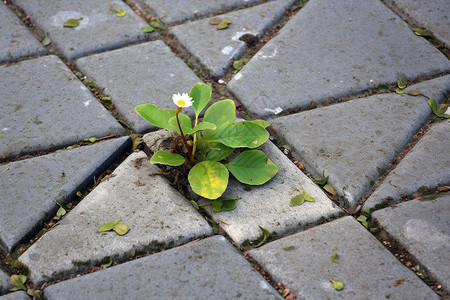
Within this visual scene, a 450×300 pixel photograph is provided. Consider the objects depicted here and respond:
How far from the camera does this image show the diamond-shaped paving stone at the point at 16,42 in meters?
2.09

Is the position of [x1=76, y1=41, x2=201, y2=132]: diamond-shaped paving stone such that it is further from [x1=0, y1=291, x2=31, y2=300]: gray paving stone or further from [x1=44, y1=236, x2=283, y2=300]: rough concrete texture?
[x1=0, y1=291, x2=31, y2=300]: gray paving stone

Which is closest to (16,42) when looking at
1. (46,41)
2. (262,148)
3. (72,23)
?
(46,41)

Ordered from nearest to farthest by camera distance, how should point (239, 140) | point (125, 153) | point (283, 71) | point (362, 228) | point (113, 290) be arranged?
point (113, 290)
point (362, 228)
point (239, 140)
point (125, 153)
point (283, 71)

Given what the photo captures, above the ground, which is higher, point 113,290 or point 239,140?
point 239,140

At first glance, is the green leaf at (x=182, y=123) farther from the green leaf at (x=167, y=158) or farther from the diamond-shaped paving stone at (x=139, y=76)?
the diamond-shaped paving stone at (x=139, y=76)

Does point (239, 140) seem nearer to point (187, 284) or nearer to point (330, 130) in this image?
point (330, 130)

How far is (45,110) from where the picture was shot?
1819 millimetres

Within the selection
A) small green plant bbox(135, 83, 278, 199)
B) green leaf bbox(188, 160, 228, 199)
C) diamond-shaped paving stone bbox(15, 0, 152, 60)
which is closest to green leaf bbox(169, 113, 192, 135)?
small green plant bbox(135, 83, 278, 199)

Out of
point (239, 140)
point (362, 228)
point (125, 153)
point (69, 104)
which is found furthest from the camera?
point (69, 104)

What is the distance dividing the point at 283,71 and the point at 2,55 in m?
1.18

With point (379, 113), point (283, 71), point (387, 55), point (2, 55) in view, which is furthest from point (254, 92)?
point (2, 55)

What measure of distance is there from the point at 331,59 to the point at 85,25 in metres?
1.12

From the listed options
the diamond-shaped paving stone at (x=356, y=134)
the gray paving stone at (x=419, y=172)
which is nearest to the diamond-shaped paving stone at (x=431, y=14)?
the diamond-shaped paving stone at (x=356, y=134)

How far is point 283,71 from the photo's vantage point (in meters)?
1.99
